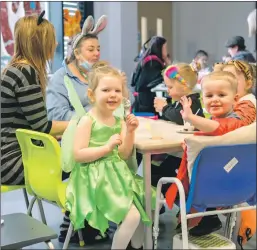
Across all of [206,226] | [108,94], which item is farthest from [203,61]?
[206,226]

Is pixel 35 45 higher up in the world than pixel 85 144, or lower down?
higher up

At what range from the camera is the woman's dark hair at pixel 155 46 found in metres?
1.13

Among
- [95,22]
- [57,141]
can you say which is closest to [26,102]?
[57,141]

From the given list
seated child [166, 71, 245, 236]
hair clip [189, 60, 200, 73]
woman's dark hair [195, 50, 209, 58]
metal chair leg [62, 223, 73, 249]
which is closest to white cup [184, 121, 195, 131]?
seated child [166, 71, 245, 236]

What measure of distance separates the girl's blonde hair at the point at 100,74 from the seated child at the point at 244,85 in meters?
0.20

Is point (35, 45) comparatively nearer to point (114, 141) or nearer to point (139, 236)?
point (114, 141)

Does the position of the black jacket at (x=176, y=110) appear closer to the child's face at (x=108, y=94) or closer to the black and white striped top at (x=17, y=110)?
the child's face at (x=108, y=94)

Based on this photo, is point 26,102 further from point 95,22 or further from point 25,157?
point 95,22

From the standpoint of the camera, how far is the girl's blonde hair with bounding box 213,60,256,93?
1003mm

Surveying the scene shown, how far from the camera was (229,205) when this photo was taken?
103 centimetres

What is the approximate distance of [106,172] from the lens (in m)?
1.09

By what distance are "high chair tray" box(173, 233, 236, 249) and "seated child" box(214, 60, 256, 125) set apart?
0.92ft

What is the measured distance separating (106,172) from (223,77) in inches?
13.1

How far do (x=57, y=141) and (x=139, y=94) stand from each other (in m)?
0.21
